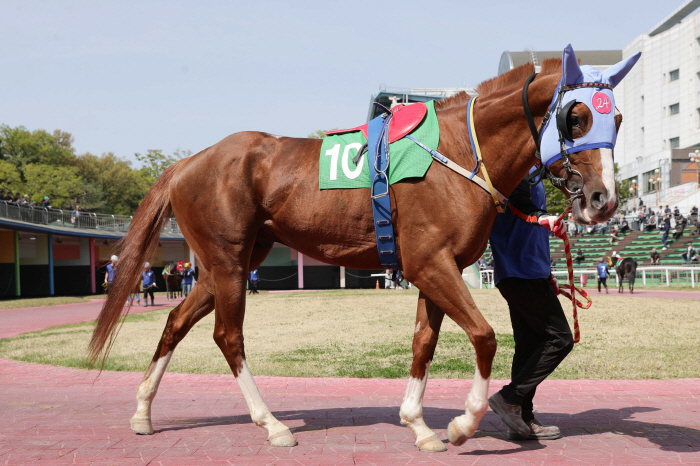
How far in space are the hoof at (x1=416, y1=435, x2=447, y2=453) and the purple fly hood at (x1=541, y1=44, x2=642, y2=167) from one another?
1806 millimetres

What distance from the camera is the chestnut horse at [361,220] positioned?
3.50 metres

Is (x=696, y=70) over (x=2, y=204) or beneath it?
over

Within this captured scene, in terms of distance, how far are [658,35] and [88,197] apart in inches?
2295

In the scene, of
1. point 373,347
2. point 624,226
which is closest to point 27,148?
point 624,226

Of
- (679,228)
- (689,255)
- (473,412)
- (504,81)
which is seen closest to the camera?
(473,412)

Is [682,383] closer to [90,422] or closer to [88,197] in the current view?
[90,422]

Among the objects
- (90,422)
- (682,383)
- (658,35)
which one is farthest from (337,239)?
(658,35)

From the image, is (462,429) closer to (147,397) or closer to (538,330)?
(538,330)

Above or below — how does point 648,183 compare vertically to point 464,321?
above

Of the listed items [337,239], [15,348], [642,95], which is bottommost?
[15,348]

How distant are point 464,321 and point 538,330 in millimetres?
818

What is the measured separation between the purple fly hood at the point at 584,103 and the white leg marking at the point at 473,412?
1349mm

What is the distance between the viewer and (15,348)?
32.2ft

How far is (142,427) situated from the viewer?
4.27 m
